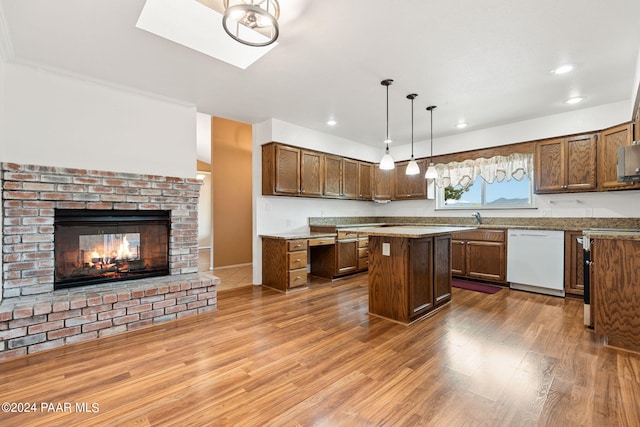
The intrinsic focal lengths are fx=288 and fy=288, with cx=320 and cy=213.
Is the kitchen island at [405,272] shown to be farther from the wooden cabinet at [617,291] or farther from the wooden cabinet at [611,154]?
the wooden cabinet at [611,154]

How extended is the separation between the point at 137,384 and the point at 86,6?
2.68 m

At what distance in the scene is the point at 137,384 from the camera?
1.97 meters

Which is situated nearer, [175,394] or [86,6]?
[175,394]

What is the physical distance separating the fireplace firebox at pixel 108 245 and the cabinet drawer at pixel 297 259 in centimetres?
161

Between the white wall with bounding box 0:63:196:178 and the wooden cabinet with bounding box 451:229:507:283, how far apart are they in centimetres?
435

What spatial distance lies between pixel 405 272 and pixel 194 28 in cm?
299

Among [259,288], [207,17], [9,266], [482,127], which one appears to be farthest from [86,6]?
[482,127]

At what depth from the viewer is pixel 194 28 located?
245 centimetres

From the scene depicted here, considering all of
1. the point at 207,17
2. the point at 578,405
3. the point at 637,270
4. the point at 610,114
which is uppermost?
the point at 207,17

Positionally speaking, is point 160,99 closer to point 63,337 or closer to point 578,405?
point 63,337

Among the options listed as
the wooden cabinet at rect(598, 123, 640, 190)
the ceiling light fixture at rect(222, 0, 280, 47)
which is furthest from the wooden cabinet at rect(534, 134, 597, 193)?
the ceiling light fixture at rect(222, 0, 280, 47)

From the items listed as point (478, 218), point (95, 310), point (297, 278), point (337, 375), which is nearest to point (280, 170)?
point (297, 278)

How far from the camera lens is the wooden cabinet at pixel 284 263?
166 inches

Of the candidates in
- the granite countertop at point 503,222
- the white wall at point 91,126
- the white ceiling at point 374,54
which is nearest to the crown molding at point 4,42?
the white ceiling at point 374,54
